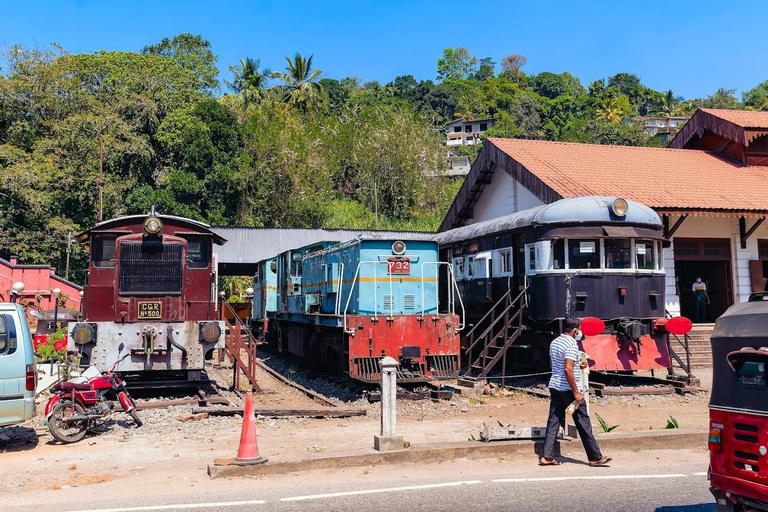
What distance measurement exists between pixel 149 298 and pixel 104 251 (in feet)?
4.36

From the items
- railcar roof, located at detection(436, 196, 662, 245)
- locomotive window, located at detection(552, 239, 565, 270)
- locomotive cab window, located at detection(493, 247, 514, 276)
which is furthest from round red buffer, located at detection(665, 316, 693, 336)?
locomotive cab window, located at detection(493, 247, 514, 276)

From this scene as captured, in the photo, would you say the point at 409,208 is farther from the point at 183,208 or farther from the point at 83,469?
the point at 83,469

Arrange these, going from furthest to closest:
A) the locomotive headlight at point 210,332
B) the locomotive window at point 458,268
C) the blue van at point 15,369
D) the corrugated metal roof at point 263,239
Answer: the corrugated metal roof at point 263,239, the locomotive window at point 458,268, the locomotive headlight at point 210,332, the blue van at point 15,369

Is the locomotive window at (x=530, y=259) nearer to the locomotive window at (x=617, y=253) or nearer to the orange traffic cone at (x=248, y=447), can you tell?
the locomotive window at (x=617, y=253)

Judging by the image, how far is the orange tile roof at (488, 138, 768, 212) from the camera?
19.3 m

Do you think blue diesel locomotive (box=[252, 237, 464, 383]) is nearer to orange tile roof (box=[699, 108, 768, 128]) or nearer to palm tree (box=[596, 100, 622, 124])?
orange tile roof (box=[699, 108, 768, 128])

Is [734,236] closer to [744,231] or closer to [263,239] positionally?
[744,231]

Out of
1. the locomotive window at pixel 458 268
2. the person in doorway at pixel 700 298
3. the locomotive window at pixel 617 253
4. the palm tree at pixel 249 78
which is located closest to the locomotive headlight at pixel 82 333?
the locomotive window at pixel 458 268

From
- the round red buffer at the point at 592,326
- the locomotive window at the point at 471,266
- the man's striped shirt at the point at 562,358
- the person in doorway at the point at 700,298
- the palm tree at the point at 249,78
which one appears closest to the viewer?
the man's striped shirt at the point at 562,358

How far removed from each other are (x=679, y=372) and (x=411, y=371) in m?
7.42

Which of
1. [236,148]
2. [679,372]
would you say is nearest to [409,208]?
[236,148]

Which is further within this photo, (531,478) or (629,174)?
(629,174)

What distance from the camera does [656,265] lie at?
14.6m

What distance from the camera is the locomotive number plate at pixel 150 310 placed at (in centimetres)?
1312
